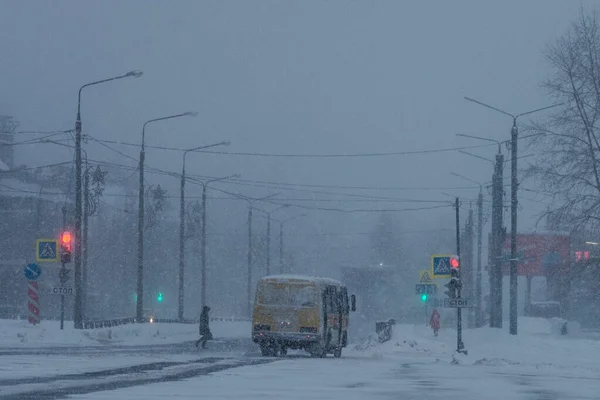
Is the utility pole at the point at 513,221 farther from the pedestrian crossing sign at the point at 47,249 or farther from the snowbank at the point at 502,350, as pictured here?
the pedestrian crossing sign at the point at 47,249

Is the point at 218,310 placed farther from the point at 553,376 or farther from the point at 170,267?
the point at 553,376

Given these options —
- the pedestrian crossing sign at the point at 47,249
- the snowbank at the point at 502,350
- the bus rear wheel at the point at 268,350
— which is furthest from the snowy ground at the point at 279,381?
the pedestrian crossing sign at the point at 47,249

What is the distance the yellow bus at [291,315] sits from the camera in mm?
29938

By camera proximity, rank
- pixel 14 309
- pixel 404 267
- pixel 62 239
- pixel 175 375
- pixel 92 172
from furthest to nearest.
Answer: pixel 404 267
pixel 14 309
pixel 92 172
pixel 62 239
pixel 175 375

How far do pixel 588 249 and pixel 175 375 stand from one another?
2407 cm

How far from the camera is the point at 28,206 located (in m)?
85.2

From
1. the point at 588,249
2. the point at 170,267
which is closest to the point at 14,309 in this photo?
the point at 170,267

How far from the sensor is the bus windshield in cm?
3019

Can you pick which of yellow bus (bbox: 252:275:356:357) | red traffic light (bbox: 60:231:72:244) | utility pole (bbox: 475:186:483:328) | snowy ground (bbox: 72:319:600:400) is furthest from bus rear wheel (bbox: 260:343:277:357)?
utility pole (bbox: 475:186:483:328)

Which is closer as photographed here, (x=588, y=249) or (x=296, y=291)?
(x=296, y=291)

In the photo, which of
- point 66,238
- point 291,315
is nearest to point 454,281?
point 291,315

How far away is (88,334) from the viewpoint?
37062 mm

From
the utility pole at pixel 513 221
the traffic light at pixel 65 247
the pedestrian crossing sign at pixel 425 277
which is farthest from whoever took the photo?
the pedestrian crossing sign at pixel 425 277

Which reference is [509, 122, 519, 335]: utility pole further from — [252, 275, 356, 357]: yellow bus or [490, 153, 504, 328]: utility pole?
[252, 275, 356, 357]: yellow bus
